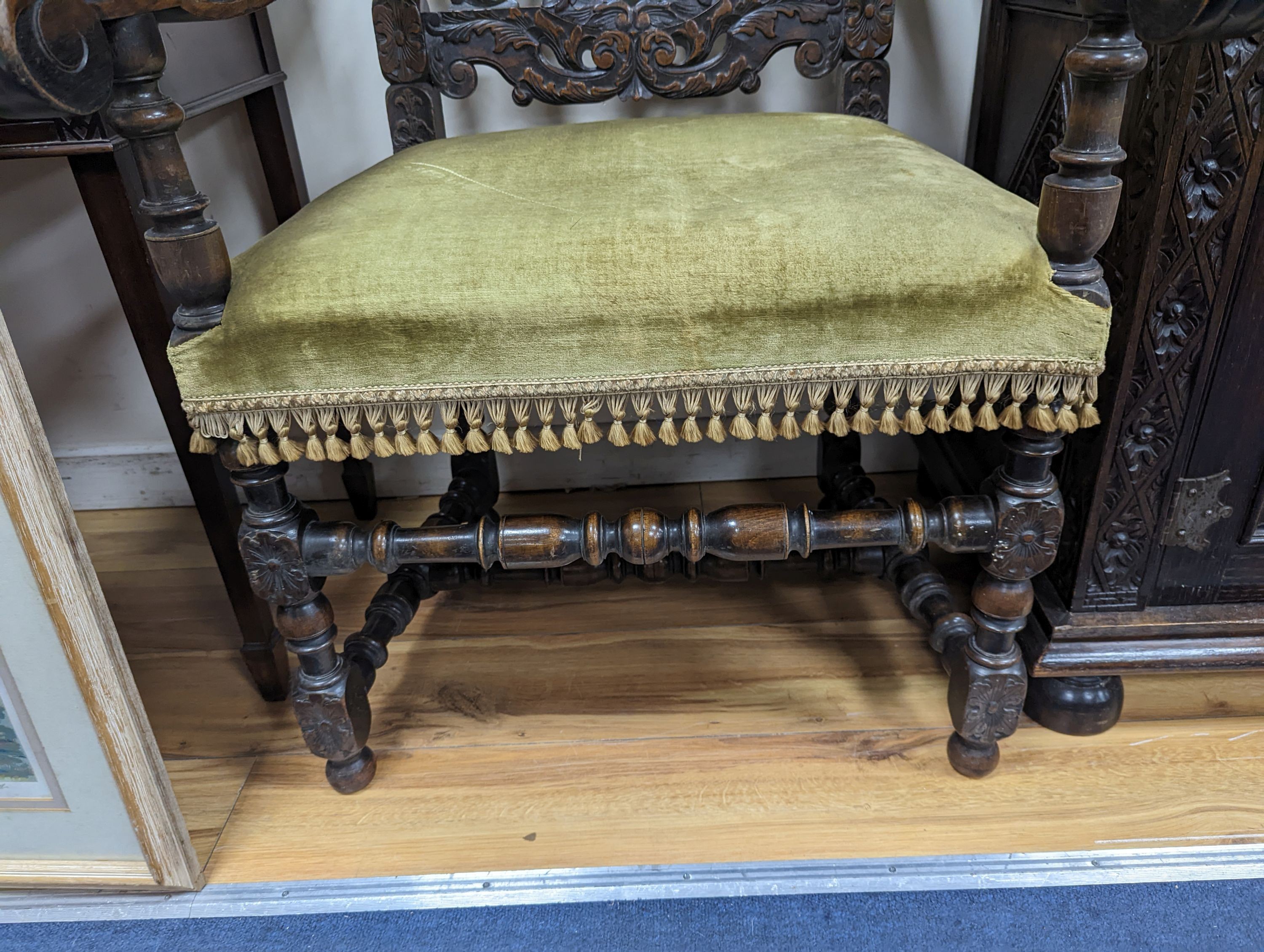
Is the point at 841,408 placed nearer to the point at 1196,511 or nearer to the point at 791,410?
the point at 791,410

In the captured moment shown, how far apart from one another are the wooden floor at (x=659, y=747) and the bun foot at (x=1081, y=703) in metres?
0.02

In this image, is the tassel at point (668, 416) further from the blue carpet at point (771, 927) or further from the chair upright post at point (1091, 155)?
the blue carpet at point (771, 927)

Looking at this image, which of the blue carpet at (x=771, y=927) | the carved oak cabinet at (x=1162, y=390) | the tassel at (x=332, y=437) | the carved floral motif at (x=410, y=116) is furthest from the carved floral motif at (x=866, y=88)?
the blue carpet at (x=771, y=927)

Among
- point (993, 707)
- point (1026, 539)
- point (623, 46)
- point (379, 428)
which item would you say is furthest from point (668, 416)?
point (623, 46)

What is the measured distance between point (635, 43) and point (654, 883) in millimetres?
825

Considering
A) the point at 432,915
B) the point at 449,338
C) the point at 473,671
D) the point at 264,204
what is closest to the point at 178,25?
the point at 264,204

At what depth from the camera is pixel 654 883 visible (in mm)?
773

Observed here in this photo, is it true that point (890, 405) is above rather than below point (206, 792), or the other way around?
above

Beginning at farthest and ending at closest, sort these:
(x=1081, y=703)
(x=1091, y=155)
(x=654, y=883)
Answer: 1. (x=1081, y=703)
2. (x=654, y=883)
3. (x=1091, y=155)

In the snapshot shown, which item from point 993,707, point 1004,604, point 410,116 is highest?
point 410,116

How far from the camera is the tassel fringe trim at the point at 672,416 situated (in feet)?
2.10

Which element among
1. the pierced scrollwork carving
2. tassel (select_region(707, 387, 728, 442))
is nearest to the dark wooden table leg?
the pierced scrollwork carving

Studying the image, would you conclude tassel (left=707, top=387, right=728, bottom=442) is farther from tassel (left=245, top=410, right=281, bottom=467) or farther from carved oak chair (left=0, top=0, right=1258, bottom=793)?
tassel (left=245, top=410, right=281, bottom=467)

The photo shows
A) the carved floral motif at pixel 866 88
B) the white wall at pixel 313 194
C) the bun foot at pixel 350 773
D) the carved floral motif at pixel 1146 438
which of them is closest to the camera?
the carved floral motif at pixel 1146 438
